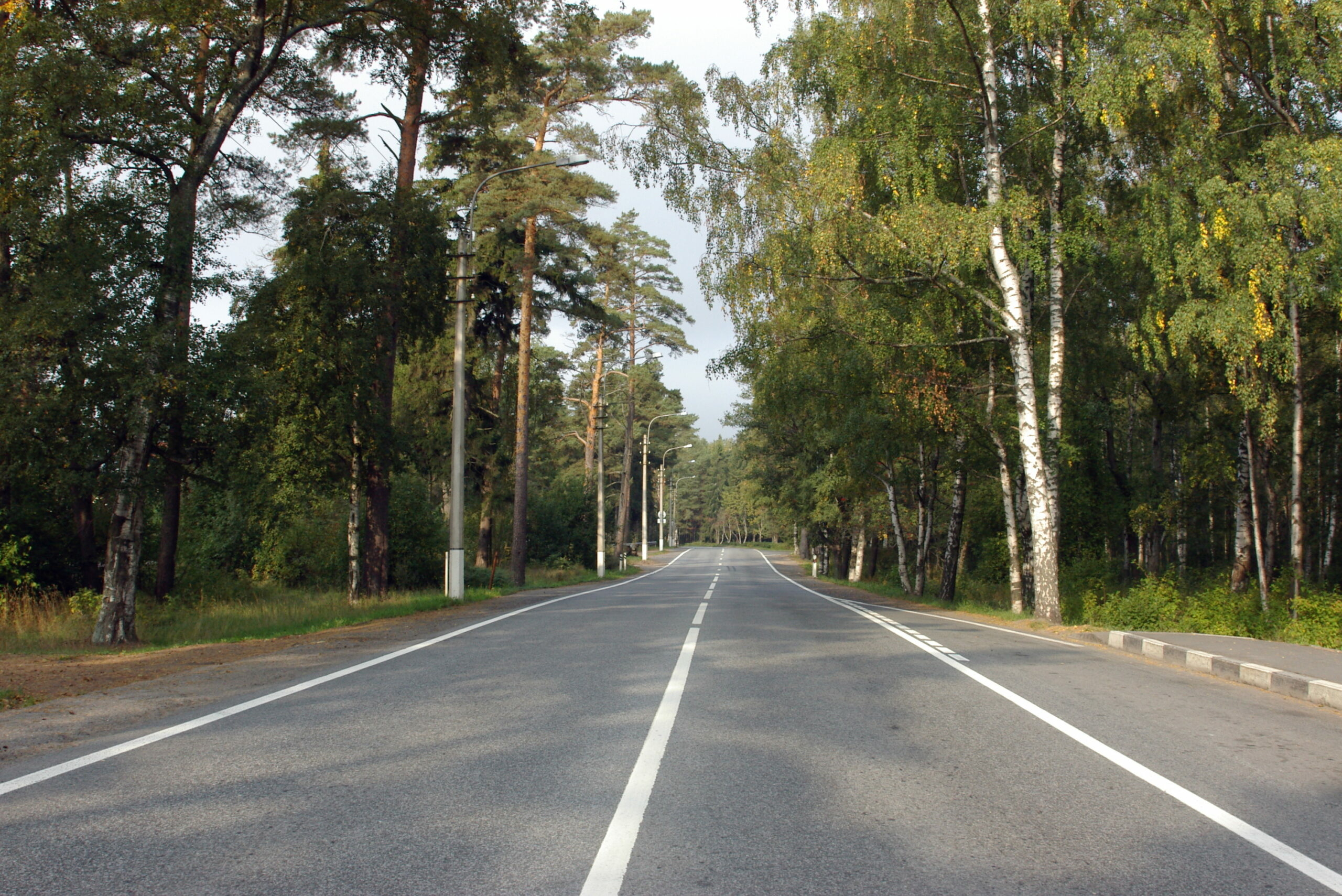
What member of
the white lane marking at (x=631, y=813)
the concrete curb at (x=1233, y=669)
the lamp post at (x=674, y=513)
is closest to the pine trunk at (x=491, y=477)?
the concrete curb at (x=1233, y=669)

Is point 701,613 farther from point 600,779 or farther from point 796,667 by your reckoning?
point 600,779

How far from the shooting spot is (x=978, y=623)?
16.2m

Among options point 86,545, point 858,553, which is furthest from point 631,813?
point 858,553

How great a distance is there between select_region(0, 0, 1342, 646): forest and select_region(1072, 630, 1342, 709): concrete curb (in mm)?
4157

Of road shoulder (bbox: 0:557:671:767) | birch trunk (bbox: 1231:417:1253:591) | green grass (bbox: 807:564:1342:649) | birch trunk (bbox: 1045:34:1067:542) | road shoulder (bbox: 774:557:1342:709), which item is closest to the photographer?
road shoulder (bbox: 0:557:671:767)

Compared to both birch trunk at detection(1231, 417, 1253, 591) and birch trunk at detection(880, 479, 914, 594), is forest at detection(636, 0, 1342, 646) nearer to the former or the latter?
birch trunk at detection(1231, 417, 1253, 591)

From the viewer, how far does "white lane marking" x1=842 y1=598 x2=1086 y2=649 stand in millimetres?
12914

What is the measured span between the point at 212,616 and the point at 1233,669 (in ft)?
56.8

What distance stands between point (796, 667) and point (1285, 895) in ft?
19.5

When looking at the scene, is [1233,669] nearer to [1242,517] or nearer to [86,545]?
[1242,517]

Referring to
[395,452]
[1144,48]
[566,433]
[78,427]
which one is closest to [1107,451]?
[1144,48]

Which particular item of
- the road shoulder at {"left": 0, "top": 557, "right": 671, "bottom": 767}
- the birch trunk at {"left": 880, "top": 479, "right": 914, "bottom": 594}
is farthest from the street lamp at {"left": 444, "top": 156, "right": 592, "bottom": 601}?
the birch trunk at {"left": 880, "top": 479, "right": 914, "bottom": 594}

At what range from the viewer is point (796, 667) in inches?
367

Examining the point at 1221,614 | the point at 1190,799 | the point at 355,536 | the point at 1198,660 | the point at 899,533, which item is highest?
the point at 355,536
